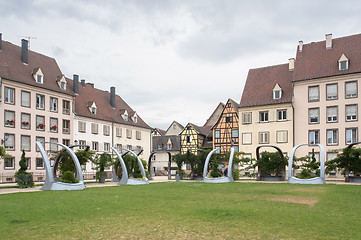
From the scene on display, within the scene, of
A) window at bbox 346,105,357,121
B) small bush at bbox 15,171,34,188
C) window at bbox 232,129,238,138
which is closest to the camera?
small bush at bbox 15,171,34,188

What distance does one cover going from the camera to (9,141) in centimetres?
4194

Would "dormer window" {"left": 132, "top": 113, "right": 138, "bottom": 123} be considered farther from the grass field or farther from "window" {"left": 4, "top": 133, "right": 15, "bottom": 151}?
the grass field

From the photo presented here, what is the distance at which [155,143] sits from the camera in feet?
250

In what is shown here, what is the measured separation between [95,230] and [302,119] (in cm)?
4175

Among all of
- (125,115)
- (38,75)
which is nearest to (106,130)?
(125,115)

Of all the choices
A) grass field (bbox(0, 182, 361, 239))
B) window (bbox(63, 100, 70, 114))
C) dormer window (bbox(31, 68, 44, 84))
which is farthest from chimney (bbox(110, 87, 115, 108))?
grass field (bbox(0, 182, 361, 239))

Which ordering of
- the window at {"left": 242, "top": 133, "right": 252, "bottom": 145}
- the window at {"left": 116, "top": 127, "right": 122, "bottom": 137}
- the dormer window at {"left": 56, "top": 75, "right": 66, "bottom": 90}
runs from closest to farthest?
the dormer window at {"left": 56, "top": 75, "right": 66, "bottom": 90} → the window at {"left": 242, "top": 133, "right": 252, "bottom": 145} → the window at {"left": 116, "top": 127, "right": 122, "bottom": 137}

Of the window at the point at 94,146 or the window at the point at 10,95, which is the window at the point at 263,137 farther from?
the window at the point at 10,95

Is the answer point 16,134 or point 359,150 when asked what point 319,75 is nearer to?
point 359,150

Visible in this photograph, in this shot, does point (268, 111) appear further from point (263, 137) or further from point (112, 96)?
point (112, 96)

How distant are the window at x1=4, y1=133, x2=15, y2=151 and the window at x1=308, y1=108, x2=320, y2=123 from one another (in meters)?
34.1

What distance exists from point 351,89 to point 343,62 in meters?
3.40

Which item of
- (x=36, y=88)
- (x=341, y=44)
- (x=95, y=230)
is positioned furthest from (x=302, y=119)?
(x=95, y=230)

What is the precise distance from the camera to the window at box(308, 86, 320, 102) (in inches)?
1869
